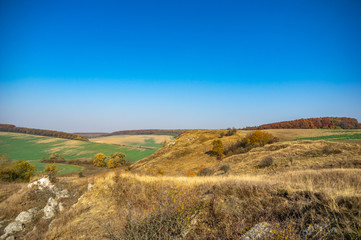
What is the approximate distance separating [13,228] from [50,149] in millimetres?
88424

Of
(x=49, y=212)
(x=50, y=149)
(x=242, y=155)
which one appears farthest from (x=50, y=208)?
(x=50, y=149)

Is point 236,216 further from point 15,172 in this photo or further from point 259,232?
point 15,172

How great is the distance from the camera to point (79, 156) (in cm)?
7088

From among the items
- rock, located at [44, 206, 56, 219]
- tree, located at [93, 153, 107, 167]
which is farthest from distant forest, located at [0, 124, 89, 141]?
rock, located at [44, 206, 56, 219]

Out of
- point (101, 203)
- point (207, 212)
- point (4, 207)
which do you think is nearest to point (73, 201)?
point (101, 203)

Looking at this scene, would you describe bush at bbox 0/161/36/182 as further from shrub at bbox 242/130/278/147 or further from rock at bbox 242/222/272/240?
shrub at bbox 242/130/278/147

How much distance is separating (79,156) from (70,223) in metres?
76.6

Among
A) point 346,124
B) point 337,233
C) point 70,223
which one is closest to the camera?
point 337,233

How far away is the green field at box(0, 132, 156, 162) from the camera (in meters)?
69.0

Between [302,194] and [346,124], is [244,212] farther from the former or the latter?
[346,124]

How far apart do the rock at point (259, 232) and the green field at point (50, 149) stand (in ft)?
222

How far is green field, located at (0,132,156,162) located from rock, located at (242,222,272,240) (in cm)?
6781

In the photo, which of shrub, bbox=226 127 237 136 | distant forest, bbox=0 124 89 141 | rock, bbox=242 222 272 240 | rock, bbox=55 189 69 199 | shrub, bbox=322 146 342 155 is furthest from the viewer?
distant forest, bbox=0 124 89 141

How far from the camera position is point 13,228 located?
24.7 feet
